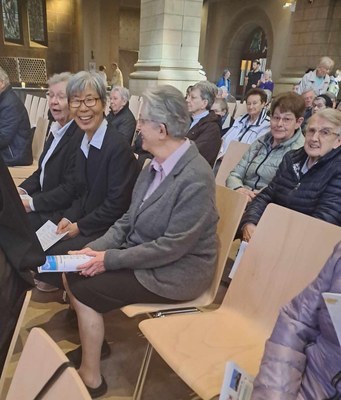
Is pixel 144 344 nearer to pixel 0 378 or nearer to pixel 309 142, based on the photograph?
pixel 0 378

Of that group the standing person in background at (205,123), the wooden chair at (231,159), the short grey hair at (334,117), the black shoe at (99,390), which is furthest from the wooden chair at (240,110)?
the black shoe at (99,390)

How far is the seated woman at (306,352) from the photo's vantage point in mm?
945

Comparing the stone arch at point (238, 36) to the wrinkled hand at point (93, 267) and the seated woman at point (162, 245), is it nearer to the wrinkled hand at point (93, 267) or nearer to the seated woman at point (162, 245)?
the seated woman at point (162, 245)

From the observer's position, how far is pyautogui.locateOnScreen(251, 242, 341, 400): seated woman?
0.95 meters

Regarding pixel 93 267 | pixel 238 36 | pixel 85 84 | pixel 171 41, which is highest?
pixel 238 36

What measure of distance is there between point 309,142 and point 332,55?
930cm

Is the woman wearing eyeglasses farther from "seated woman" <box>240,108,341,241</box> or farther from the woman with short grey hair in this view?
the woman with short grey hair

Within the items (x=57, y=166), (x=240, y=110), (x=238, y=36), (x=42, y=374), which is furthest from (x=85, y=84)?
(x=238, y=36)

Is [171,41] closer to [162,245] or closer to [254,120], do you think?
[254,120]

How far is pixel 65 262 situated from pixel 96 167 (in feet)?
1.91

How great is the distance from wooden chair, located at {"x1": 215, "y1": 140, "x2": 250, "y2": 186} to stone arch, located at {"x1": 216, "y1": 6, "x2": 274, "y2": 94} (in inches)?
419

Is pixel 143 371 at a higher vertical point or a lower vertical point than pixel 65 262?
lower

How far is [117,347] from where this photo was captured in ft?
6.31

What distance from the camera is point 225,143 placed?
360 centimetres
